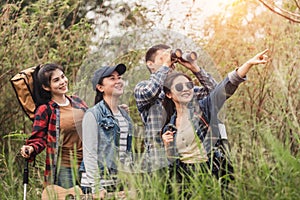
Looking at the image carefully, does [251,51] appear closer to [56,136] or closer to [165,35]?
[165,35]

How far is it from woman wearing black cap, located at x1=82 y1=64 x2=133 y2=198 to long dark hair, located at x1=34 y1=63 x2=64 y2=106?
64cm

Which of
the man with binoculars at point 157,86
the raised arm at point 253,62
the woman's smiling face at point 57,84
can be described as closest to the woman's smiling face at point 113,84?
the man with binoculars at point 157,86

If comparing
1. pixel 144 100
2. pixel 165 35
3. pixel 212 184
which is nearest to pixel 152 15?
pixel 165 35

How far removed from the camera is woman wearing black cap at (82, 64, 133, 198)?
13.0ft

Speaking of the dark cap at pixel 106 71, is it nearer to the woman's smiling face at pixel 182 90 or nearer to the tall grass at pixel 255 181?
the woman's smiling face at pixel 182 90

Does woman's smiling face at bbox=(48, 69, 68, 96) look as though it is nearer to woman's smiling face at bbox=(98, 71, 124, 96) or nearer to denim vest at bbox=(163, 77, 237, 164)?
woman's smiling face at bbox=(98, 71, 124, 96)

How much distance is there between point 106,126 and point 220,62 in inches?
72.9

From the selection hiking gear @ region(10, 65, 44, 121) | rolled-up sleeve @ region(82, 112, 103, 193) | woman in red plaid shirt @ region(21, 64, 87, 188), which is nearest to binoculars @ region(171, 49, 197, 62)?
rolled-up sleeve @ region(82, 112, 103, 193)

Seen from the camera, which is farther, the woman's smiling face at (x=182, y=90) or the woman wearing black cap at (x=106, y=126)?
the woman wearing black cap at (x=106, y=126)

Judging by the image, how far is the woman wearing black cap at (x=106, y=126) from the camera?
3.97 meters

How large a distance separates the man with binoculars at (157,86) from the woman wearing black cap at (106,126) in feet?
0.65

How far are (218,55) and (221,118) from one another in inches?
74.4

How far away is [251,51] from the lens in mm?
5574

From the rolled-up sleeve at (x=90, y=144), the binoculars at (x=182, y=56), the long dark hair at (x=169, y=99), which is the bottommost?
the rolled-up sleeve at (x=90, y=144)
